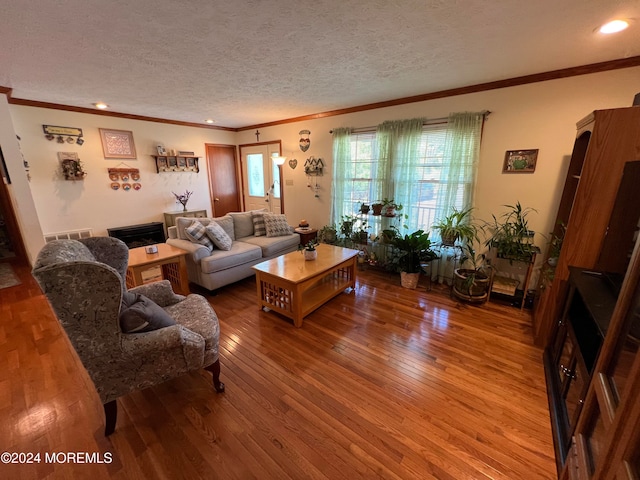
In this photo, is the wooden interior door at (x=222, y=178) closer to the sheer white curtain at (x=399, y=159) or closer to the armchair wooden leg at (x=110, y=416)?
the sheer white curtain at (x=399, y=159)

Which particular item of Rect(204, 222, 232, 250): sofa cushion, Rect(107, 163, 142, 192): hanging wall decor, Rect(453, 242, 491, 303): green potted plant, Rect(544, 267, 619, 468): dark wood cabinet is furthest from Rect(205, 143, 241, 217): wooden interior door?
Rect(544, 267, 619, 468): dark wood cabinet

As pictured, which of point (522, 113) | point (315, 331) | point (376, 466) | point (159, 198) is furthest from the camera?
point (159, 198)

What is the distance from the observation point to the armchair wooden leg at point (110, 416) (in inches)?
55.9

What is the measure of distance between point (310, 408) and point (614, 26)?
3.17 metres

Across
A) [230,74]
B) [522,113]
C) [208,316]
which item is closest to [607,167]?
[522,113]

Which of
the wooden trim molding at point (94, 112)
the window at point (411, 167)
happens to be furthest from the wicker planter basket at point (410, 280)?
the wooden trim molding at point (94, 112)

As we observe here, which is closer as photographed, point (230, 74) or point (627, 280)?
point (627, 280)

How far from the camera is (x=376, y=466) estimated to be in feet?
4.28

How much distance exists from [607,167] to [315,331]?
2.51 metres

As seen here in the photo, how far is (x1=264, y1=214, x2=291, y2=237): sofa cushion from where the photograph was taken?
157 inches

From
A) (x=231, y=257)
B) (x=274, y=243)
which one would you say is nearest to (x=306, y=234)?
(x=274, y=243)

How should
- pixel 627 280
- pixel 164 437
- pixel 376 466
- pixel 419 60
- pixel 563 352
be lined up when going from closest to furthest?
pixel 627 280 < pixel 376 466 < pixel 164 437 < pixel 563 352 < pixel 419 60

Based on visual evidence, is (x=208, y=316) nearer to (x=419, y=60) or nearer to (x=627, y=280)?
(x=627, y=280)

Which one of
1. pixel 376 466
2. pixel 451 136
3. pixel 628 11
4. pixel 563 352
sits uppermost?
pixel 628 11
